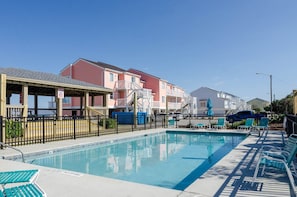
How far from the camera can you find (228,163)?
735 cm

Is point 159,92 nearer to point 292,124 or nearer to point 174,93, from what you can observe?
point 174,93

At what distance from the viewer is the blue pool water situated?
7632 mm

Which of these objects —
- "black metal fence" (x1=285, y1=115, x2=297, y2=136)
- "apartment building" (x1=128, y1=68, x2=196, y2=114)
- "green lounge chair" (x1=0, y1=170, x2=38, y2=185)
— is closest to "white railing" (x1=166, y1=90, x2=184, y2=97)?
"apartment building" (x1=128, y1=68, x2=196, y2=114)

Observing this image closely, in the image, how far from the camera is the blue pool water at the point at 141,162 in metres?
7.63

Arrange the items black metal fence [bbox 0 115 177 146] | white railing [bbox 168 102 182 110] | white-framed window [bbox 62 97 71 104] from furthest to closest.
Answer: white railing [bbox 168 102 182 110] < white-framed window [bbox 62 97 71 104] < black metal fence [bbox 0 115 177 146]

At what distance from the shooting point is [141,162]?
9.95 metres

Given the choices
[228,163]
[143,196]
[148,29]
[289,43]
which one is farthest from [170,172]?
[148,29]

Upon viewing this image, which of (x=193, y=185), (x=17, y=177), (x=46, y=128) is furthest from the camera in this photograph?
(x=46, y=128)

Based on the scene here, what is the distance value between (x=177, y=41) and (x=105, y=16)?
7.17 meters

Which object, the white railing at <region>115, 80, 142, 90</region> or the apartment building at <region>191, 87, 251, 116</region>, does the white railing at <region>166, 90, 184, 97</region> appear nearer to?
the apartment building at <region>191, 87, 251, 116</region>

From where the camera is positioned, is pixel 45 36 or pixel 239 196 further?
pixel 45 36

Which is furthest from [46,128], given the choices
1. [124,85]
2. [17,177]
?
[124,85]

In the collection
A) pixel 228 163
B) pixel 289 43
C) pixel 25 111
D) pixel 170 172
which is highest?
pixel 289 43

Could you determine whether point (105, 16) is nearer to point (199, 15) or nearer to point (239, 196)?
point (199, 15)
